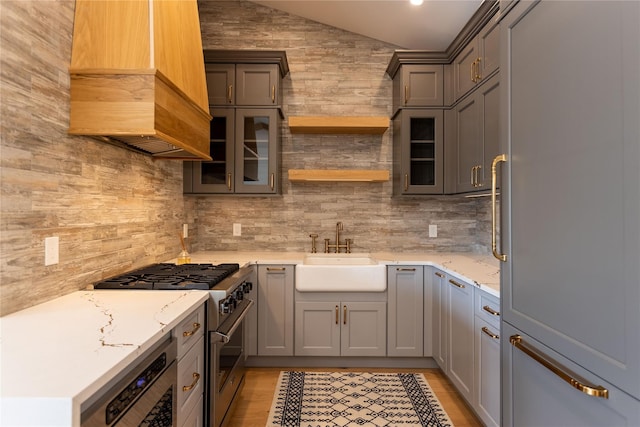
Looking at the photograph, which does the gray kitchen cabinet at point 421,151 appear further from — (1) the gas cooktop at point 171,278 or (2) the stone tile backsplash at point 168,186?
(1) the gas cooktop at point 171,278

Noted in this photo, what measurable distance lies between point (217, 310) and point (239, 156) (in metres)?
1.65

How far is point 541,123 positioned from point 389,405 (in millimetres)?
1971

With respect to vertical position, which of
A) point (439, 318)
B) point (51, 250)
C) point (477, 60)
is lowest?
point (439, 318)

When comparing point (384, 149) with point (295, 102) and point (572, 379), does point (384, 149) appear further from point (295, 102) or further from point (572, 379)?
point (572, 379)

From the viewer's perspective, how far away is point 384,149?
353 cm

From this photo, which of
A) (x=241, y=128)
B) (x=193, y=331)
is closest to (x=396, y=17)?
(x=241, y=128)

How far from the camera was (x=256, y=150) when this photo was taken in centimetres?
318

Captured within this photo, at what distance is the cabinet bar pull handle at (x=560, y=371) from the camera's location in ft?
2.98

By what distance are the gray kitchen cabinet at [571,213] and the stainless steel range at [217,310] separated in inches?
50.0

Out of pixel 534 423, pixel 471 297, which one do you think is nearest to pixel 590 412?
pixel 534 423

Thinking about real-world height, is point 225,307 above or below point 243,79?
below

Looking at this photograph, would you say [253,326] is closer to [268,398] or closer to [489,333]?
[268,398]

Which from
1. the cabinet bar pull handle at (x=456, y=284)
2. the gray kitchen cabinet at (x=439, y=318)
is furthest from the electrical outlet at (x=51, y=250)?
the gray kitchen cabinet at (x=439, y=318)

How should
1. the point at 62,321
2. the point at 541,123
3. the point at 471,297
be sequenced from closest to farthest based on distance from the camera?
the point at 541,123 < the point at 62,321 < the point at 471,297
